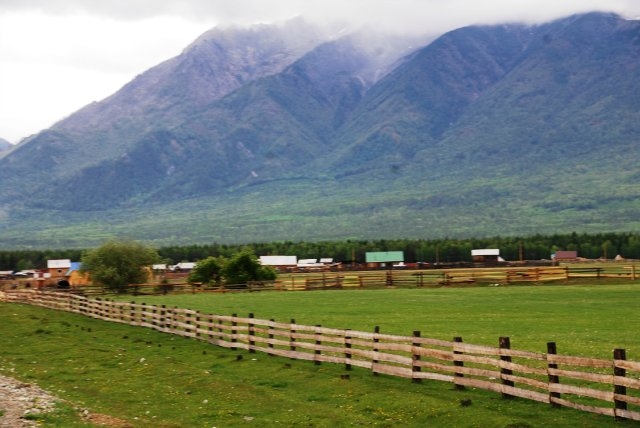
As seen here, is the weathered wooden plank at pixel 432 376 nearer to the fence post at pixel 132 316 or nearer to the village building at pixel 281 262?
the fence post at pixel 132 316

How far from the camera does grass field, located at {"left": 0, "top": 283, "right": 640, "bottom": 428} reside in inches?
824

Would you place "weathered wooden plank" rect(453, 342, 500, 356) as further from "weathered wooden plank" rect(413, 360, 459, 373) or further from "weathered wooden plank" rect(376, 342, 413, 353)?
"weathered wooden plank" rect(376, 342, 413, 353)

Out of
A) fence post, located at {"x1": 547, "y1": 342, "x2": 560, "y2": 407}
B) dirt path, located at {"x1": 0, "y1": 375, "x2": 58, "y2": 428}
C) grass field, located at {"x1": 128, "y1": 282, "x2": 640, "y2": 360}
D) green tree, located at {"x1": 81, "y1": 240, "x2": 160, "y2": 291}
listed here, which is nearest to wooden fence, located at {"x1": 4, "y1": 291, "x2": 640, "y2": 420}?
fence post, located at {"x1": 547, "y1": 342, "x2": 560, "y2": 407}

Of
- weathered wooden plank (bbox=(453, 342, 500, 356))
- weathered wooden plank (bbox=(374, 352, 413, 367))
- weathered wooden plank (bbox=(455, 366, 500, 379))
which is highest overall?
weathered wooden plank (bbox=(453, 342, 500, 356))

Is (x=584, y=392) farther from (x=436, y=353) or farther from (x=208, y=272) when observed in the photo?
(x=208, y=272)

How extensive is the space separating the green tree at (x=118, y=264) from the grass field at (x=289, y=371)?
3880cm

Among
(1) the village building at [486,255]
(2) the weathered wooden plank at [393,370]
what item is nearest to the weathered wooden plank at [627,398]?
(2) the weathered wooden plank at [393,370]

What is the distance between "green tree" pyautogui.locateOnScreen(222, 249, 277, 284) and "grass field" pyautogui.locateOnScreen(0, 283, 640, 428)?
1434 inches

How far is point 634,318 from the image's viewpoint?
131ft

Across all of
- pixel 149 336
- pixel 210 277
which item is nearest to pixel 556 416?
pixel 149 336

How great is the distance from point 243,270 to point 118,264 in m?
13.9

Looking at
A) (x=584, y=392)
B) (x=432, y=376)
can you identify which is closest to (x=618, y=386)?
(x=584, y=392)

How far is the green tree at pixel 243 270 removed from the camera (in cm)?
9056

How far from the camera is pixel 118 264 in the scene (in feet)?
311
